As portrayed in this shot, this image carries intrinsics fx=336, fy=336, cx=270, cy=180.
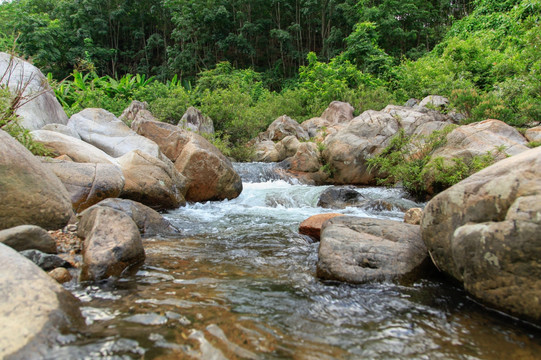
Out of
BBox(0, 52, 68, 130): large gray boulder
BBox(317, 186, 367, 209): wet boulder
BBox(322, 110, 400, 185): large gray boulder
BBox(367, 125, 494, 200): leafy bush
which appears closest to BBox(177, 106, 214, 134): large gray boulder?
BBox(0, 52, 68, 130): large gray boulder

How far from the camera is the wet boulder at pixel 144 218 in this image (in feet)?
19.4

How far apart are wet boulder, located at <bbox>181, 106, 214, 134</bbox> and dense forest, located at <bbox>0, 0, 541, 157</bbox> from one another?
65 cm

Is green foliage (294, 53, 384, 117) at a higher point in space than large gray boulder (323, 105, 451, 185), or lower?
higher

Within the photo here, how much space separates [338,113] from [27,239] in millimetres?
17771

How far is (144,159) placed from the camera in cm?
820

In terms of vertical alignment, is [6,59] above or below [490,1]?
below

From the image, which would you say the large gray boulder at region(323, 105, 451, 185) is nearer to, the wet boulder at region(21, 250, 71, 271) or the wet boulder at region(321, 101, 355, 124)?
the wet boulder at region(321, 101, 355, 124)

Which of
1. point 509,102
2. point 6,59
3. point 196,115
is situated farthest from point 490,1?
point 6,59

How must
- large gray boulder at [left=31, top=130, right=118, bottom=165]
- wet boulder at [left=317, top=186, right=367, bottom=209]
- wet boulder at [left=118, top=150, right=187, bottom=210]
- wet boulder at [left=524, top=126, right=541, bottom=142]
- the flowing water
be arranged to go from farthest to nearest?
1. wet boulder at [left=317, top=186, right=367, bottom=209]
2. wet boulder at [left=524, top=126, right=541, bottom=142]
3. wet boulder at [left=118, top=150, right=187, bottom=210]
4. large gray boulder at [left=31, top=130, right=118, bottom=165]
5. the flowing water

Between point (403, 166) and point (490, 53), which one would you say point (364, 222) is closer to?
point (403, 166)

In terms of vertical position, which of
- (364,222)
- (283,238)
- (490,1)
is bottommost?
(283,238)

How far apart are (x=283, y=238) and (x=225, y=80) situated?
1915 cm

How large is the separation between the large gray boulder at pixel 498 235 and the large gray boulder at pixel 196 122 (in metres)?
12.3

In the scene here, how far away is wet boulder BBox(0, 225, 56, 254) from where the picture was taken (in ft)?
12.1
